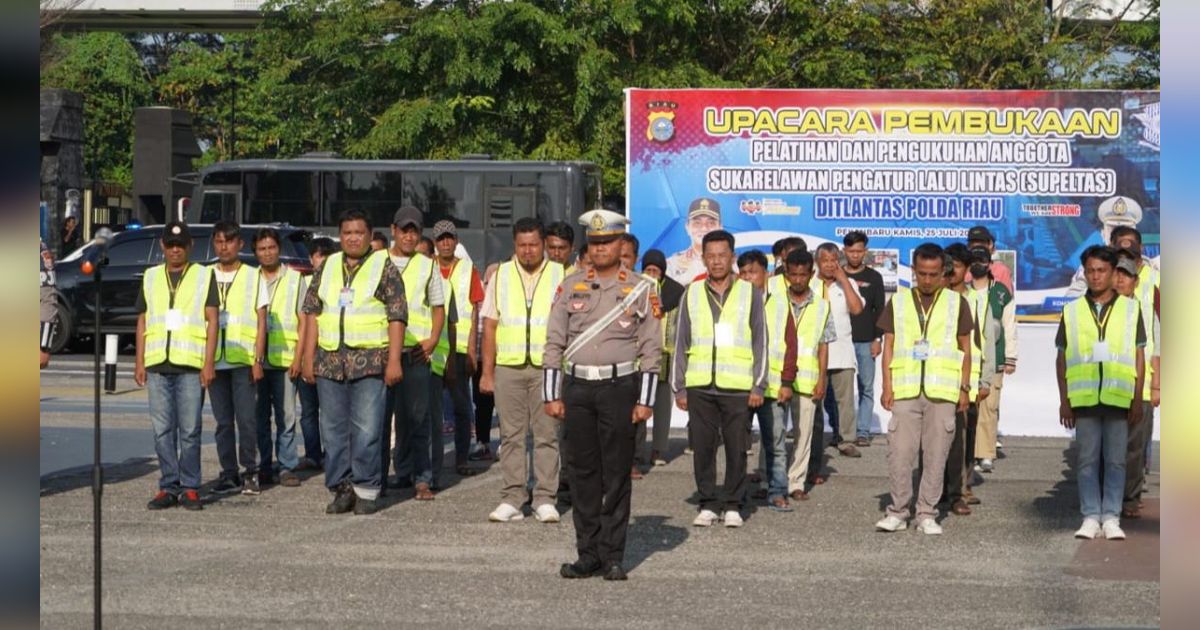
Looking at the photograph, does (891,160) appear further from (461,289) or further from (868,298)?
(461,289)

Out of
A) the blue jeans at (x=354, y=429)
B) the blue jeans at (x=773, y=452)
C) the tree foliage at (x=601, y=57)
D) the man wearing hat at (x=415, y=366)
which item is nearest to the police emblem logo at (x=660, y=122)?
the man wearing hat at (x=415, y=366)

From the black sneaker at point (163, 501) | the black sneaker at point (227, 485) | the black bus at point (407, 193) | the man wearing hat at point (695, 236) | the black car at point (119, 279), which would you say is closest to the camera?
the black sneaker at point (163, 501)

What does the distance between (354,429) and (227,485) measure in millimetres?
1545

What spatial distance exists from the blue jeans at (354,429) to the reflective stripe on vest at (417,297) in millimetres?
612

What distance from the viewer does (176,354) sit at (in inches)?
456

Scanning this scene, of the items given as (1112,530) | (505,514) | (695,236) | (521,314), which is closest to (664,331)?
(521,314)

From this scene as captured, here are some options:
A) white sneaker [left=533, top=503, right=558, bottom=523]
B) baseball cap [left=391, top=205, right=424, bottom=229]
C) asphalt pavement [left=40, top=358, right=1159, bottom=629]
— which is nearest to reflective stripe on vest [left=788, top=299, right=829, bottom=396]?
asphalt pavement [left=40, top=358, right=1159, bottom=629]

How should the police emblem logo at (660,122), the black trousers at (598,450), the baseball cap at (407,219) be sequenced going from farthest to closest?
the police emblem logo at (660,122) → the baseball cap at (407,219) → the black trousers at (598,450)

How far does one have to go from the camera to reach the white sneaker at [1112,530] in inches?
433

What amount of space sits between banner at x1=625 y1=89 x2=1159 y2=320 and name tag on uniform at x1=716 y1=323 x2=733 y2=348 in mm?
7884

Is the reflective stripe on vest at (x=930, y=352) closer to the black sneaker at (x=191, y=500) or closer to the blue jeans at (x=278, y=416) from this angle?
the blue jeans at (x=278, y=416)

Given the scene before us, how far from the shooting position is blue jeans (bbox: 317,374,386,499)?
11539 millimetres

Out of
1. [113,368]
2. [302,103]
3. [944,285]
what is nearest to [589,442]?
[944,285]

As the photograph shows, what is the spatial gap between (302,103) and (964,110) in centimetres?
1773
